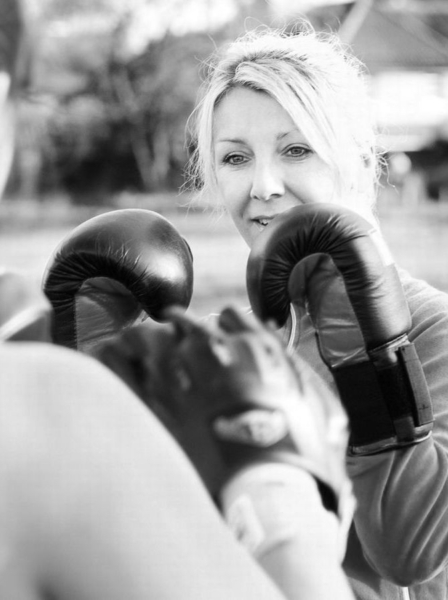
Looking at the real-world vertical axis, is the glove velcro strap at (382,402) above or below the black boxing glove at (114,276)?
below

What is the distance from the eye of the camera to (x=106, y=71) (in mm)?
30312

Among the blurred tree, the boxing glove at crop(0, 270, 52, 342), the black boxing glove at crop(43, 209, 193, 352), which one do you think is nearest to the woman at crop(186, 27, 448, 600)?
the black boxing glove at crop(43, 209, 193, 352)

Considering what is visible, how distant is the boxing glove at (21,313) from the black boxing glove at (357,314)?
0.43 meters

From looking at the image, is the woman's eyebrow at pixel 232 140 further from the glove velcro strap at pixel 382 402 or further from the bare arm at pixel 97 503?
the bare arm at pixel 97 503

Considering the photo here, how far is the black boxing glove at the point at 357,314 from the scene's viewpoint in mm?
1328

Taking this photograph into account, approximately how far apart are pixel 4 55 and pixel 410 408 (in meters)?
11.2

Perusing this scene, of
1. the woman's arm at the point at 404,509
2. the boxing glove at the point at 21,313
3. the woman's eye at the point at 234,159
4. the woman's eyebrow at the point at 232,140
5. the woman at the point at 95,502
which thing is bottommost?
the woman's arm at the point at 404,509

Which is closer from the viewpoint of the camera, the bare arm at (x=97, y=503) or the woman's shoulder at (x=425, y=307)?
the bare arm at (x=97, y=503)

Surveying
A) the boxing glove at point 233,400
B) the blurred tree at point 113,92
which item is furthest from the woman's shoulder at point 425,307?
the blurred tree at point 113,92

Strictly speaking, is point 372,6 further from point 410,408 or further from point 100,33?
point 410,408

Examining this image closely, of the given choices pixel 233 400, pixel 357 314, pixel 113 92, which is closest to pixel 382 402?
pixel 357 314

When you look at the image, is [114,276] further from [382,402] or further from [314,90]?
[314,90]

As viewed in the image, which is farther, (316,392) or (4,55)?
(4,55)

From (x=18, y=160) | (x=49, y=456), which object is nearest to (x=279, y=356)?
(x=49, y=456)
